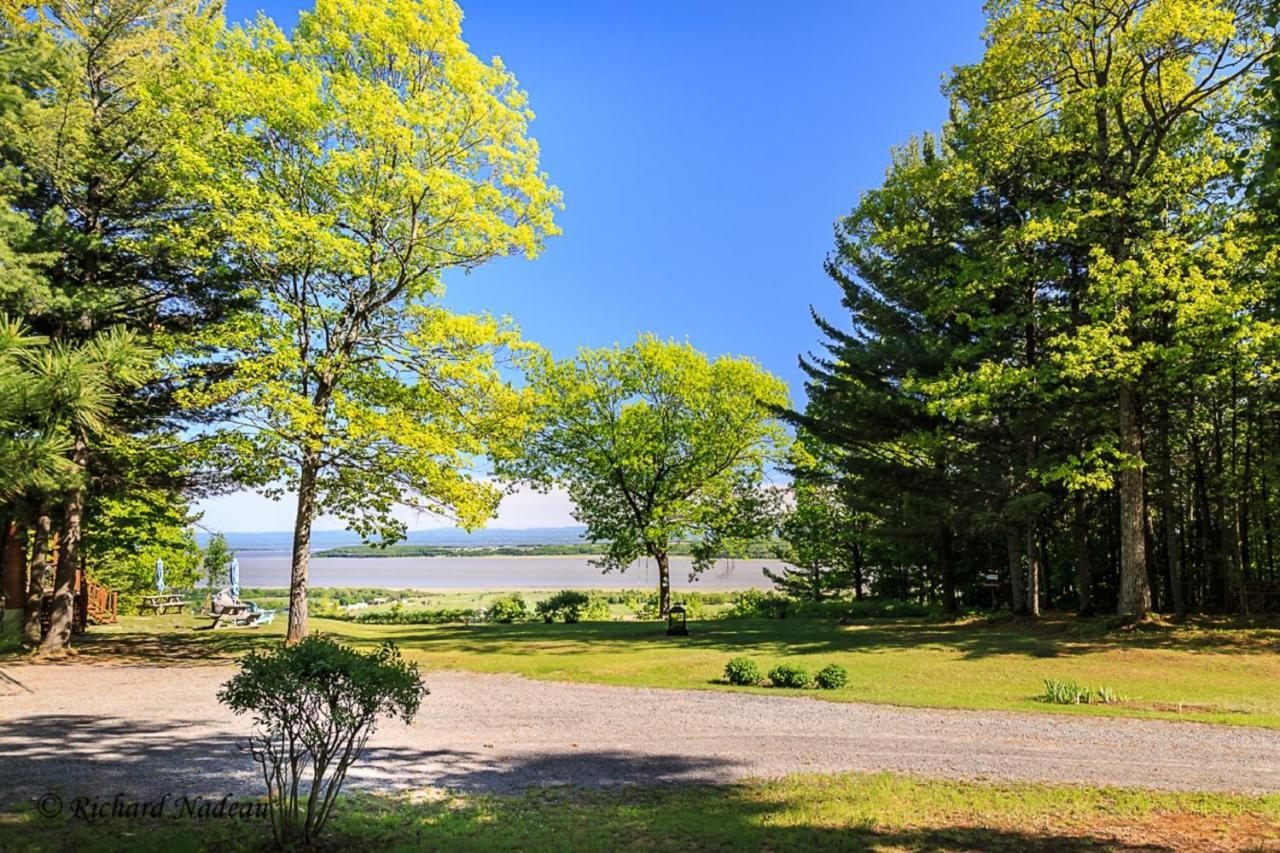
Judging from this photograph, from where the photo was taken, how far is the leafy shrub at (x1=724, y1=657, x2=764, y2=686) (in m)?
13.2

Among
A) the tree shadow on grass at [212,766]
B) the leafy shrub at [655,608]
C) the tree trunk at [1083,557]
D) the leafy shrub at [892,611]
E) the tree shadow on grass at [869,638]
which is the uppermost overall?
the tree trunk at [1083,557]

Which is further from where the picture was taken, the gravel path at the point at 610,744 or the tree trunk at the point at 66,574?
the tree trunk at the point at 66,574

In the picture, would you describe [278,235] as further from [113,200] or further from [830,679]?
[830,679]

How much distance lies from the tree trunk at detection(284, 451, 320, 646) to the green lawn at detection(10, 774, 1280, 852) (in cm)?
1026

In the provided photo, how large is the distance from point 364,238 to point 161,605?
66.6 feet

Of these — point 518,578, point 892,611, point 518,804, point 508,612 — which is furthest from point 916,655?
point 518,578

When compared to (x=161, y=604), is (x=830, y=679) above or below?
above

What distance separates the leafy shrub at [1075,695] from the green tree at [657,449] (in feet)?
53.3

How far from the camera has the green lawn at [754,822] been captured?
524 centimetres

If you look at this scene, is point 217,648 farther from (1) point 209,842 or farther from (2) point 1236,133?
(2) point 1236,133

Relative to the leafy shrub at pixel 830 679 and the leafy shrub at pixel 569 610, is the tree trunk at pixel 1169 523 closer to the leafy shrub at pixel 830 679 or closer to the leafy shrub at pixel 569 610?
the leafy shrub at pixel 830 679

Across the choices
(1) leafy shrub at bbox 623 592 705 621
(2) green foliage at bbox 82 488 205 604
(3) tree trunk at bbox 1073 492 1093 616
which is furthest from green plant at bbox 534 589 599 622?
(3) tree trunk at bbox 1073 492 1093 616

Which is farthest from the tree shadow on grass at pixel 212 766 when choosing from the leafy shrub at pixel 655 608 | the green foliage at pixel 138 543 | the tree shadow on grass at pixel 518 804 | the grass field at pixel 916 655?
the leafy shrub at pixel 655 608

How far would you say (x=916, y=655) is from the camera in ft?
52.9
